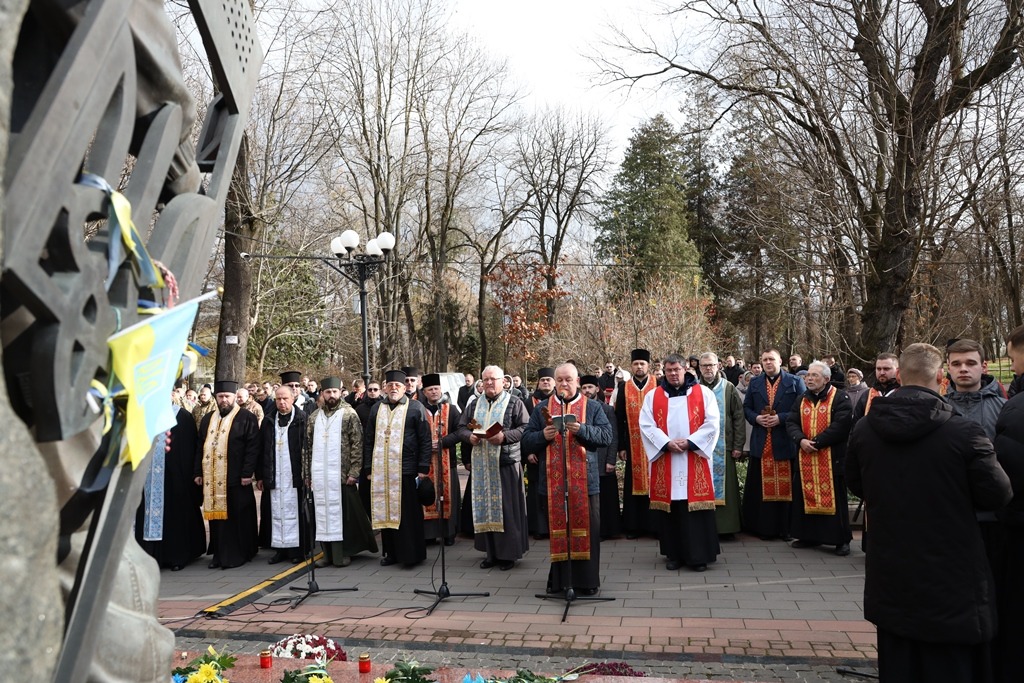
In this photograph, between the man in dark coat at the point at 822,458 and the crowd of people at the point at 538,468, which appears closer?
the crowd of people at the point at 538,468

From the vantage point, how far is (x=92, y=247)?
1858mm

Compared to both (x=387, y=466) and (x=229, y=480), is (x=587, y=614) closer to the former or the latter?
(x=387, y=466)

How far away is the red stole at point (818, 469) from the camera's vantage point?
917 cm

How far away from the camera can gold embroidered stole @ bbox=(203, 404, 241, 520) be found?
987cm

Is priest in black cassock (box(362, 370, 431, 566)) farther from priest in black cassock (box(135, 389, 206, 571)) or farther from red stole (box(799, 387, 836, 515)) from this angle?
red stole (box(799, 387, 836, 515))

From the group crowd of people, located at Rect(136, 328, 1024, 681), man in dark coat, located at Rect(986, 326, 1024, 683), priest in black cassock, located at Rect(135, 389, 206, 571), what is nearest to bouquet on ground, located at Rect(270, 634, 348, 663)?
crowd of people, located at Rect(136, 328, 1024, 681)

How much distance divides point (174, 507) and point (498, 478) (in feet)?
13.0

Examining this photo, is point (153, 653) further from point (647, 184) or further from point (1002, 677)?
point (647, 184)

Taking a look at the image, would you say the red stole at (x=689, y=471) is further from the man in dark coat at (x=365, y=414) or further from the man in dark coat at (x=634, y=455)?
the man in dark coat at (x=365, y=414)

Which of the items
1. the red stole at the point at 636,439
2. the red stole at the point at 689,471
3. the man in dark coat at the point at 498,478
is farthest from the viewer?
the red stole at the point at 636,439

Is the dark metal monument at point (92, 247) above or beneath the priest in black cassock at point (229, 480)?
above

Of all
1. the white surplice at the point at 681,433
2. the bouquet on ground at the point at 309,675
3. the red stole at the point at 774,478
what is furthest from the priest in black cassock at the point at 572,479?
the bouquet on ground at the point at 309,675

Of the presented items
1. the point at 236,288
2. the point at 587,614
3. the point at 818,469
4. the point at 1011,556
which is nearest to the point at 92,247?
the point at 1011,556

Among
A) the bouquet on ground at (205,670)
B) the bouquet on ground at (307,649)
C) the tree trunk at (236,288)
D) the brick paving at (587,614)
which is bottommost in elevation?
the brick paving at (587,614)
